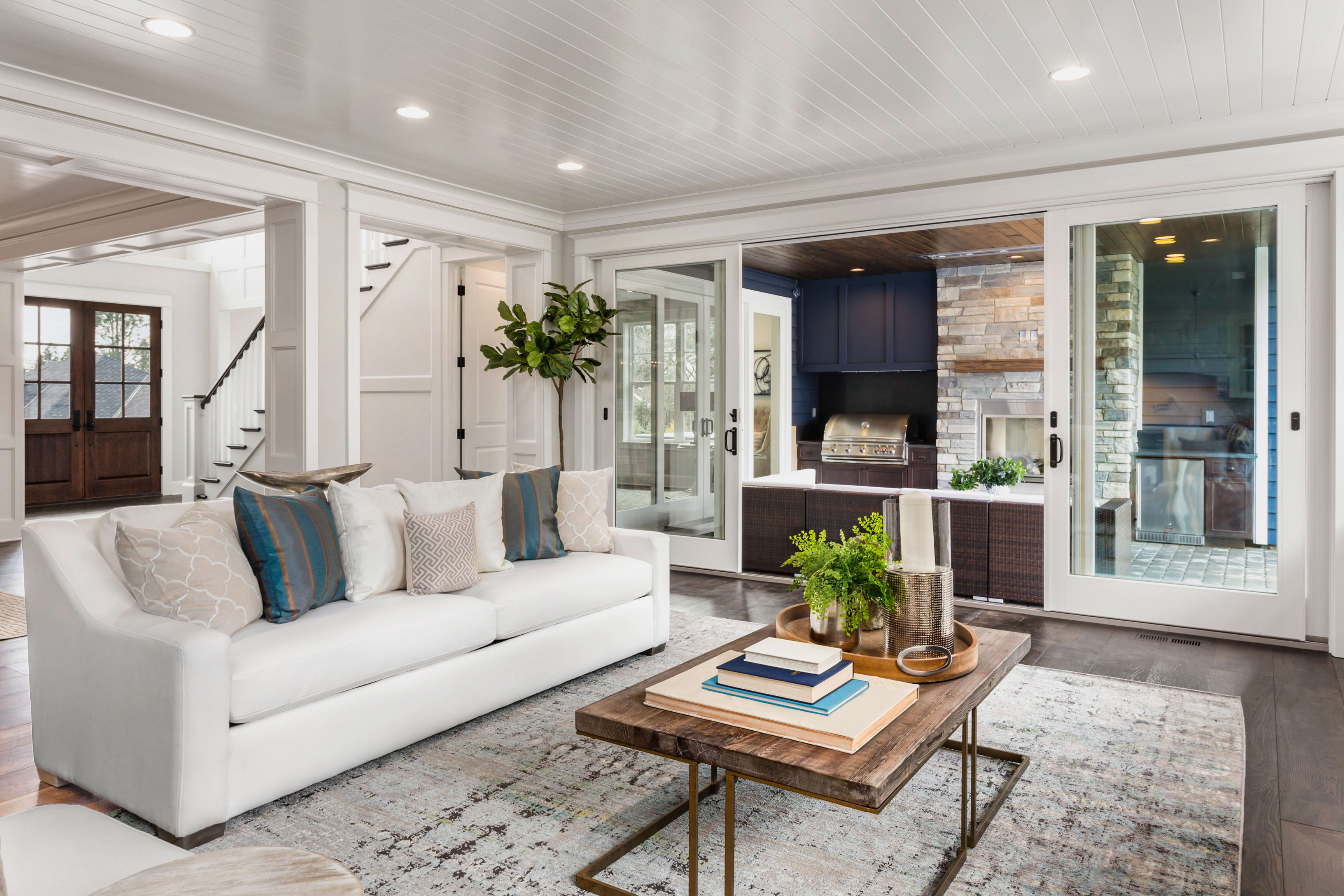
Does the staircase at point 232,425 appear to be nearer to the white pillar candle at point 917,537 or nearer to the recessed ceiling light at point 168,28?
the recessed ceiling light at point 168,28

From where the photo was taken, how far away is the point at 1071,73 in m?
3.52

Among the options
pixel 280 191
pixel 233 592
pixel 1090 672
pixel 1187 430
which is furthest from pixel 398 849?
pixel 1187 430

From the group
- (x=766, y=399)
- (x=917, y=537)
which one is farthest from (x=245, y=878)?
(x=766, y=399)

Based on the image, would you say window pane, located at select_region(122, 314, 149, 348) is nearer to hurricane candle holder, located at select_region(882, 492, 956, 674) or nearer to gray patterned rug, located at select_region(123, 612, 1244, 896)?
gray patterned rug, located at select_region(123, 612, 1244, 896)

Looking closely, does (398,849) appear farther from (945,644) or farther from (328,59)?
(328,59)

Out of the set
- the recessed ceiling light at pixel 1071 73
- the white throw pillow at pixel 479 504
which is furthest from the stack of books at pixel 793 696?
the recessed ceiling light at pixel 1071 73

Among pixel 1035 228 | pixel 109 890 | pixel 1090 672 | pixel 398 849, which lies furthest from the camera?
pixel 1035 228

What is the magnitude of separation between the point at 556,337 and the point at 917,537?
4092mm

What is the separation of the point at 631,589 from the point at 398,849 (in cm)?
171

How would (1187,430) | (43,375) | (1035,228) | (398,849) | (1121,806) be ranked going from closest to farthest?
(398,849) < (1121,806) < (1187,430) < (1035,228) < (43,375)

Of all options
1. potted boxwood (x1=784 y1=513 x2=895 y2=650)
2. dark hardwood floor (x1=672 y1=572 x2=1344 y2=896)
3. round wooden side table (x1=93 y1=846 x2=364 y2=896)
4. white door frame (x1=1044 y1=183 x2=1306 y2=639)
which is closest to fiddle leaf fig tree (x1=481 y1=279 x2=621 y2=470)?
dark hardwood floor (x1=672 y1=572 x2=1344 y2=896)

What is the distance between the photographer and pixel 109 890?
1.04m

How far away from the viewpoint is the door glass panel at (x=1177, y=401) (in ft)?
13.8

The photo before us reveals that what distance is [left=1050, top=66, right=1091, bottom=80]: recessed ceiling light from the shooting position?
347 centimetres
